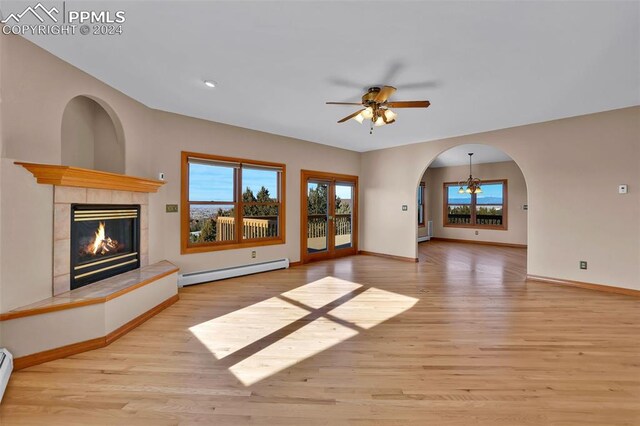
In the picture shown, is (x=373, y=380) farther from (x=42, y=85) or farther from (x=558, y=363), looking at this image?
(x=42, y=85)

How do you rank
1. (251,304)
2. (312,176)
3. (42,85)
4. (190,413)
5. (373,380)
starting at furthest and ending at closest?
(312,176), (251,304), (42,85), (373,380), (190,413)

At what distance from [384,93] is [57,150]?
3.44 meters

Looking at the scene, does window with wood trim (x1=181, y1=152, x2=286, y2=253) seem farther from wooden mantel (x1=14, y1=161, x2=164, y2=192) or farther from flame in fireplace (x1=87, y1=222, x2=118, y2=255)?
flame in fireplace (x1=87, y1=222, x2=118, y2=255)

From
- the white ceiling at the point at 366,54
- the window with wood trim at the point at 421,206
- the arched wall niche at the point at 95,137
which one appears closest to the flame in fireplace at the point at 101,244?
the arched wall niche at the point at 95,137

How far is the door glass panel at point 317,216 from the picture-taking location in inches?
251

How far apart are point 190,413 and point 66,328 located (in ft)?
5.12

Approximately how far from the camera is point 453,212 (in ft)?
Answer: 33.1

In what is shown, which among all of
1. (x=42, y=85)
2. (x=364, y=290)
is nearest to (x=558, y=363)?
(x=364, y=290)

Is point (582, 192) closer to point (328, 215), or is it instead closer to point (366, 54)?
point (366, 54)

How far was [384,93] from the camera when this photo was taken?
10.2 ft

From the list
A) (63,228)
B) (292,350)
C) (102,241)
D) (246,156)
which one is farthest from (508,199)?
(63,228)

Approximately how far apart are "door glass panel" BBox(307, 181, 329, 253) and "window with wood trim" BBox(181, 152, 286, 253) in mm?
850

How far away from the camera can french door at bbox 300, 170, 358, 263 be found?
618 cm

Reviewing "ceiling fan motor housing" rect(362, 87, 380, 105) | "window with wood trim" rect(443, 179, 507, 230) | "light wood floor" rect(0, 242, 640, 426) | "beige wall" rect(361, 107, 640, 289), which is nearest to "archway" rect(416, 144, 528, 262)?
"window with wood trim" rect(443, 179, 507, 230)
